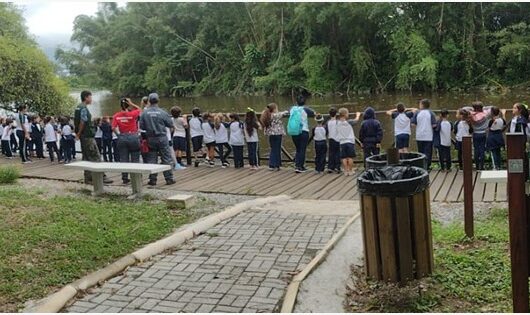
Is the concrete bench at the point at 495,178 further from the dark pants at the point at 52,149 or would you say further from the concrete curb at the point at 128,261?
the dark pants at the point at 52,149

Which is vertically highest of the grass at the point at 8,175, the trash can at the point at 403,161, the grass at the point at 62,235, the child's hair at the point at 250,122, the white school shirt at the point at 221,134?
the child's hair at the point at 250,122

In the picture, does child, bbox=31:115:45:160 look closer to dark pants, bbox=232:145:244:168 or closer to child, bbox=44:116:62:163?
child, bbox=44:116:62:163

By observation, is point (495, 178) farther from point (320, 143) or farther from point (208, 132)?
point (208, 132)

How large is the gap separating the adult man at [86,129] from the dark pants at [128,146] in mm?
404

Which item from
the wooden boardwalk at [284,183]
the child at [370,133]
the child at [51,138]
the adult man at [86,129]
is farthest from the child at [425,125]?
the child at [51,138]

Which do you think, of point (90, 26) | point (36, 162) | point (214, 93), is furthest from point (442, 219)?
point (90, 26)

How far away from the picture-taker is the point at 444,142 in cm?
1006

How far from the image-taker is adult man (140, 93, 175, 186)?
9555 mm

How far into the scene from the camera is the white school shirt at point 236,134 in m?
11.2

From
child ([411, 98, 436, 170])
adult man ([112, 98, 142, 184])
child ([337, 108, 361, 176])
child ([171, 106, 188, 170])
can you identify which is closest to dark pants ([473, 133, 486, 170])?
child ([411, 98, 436, 170])

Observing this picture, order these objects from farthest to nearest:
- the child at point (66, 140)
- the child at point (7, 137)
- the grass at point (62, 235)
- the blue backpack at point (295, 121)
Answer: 1. the child at point (7, 137)
2. the child at point (66, 140)
3. the blue backpack at point (295, 121)
4. the grass at point (62, 235)

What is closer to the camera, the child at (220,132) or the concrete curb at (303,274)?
the concrete curb at (303,274)

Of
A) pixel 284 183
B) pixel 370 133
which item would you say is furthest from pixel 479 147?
pixel 284 183

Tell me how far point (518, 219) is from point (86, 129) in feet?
23.5
